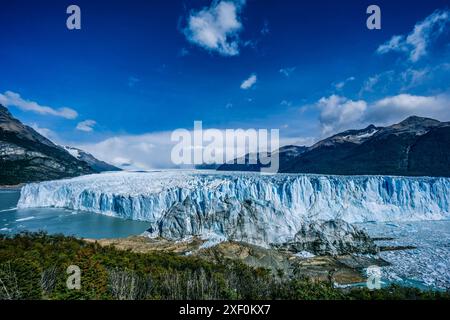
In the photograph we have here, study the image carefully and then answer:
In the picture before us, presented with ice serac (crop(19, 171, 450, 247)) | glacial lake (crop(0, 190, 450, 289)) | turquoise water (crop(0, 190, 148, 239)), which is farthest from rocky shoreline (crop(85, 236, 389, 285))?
turquoise water (crop(0, 190, 148, 239))

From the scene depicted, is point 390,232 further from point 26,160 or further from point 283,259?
point 26,160

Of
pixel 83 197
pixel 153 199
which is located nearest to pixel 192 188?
pixel 153 199

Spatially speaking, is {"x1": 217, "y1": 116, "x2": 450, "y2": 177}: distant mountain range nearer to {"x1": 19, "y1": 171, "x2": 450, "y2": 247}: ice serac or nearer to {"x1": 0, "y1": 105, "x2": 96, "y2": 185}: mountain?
{"x1": 19, "y1": 171, "x2": 450, "y2": 247}: ice serac

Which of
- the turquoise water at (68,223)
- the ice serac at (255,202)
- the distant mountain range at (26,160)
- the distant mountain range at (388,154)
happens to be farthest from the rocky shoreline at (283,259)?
the distant mountain range at (26,160)

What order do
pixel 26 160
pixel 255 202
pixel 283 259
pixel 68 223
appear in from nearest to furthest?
pixel 283 259 → pixel 255 202 → pixel 68 223 → pixel 26 160

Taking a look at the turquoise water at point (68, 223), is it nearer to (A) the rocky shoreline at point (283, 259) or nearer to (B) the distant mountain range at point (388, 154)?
(A) the rocky shoreline at point (283, 259)

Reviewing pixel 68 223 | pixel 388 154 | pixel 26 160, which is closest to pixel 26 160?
pixel 26 160

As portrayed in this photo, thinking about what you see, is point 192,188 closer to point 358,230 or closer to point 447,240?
point 358,230
